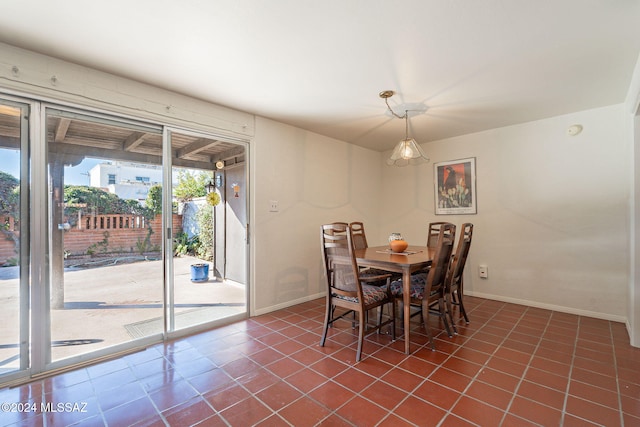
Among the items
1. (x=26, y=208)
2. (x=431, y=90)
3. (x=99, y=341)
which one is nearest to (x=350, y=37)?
(x=431, y=90)

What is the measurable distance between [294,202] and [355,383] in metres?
2.38

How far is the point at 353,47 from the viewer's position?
208 cm

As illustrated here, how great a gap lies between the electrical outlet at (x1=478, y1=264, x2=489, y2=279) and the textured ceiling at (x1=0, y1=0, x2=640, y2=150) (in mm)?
2133

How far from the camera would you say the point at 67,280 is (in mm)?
2297

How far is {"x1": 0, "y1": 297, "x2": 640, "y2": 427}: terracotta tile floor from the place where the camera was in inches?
65.4

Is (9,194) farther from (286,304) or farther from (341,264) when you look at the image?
(286,304)

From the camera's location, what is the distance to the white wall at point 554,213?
3.15 metres

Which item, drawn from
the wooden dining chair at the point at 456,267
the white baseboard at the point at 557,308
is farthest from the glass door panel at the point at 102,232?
the white baseboard at the point at 557,308

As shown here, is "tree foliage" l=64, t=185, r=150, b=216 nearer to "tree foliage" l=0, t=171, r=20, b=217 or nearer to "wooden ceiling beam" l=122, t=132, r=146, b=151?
"tree foliage" l=0, t=171, r=20, b=217

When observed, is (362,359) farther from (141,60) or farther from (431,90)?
(141,60)

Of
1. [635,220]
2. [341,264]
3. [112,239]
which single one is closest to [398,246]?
[341,264]

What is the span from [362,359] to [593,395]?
58.8 inches

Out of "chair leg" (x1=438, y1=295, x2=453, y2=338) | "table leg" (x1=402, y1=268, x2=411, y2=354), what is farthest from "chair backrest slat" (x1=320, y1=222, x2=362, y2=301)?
"chair leg" (x1=438, y1=295, x2=453, y2=338)

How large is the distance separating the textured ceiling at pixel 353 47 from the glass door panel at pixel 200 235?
58 centimetres
